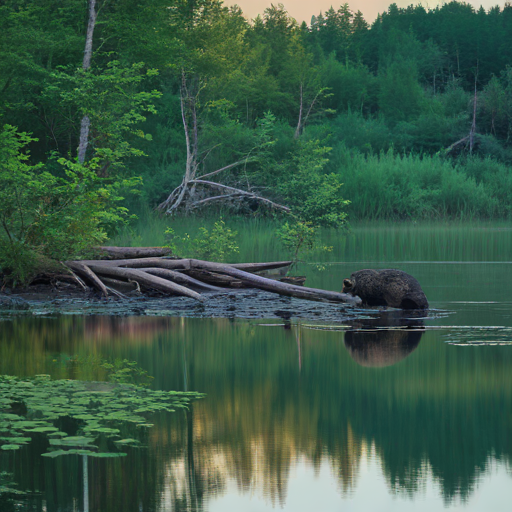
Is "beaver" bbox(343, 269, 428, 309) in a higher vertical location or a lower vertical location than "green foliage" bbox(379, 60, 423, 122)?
lower

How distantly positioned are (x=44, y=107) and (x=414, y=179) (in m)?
Answer: 17.4

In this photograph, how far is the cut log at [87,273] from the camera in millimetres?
14539

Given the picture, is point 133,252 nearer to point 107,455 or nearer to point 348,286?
point 348,286

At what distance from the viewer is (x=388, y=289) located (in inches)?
537

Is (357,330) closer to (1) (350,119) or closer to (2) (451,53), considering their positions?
(1) (350,119)

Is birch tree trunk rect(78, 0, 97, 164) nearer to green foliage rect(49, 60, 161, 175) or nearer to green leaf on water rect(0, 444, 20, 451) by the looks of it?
green foliage rect(49, 60, 161, 175)

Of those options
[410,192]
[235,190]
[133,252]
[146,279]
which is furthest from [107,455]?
[410,192]

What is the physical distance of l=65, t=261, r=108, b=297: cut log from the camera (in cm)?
1454

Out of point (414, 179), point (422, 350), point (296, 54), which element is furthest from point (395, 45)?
point (422, 350)

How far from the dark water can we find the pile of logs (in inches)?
26.7

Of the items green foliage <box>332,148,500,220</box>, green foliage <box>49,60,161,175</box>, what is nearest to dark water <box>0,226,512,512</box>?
green foliage <box>49,60,161,175</box>

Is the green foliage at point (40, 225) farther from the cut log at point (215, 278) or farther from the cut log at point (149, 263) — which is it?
the cut log at point (215, 278)

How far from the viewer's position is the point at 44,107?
27.0 meters

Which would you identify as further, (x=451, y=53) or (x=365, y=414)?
(x=451, y=53)
